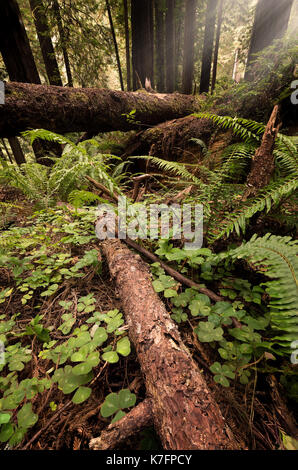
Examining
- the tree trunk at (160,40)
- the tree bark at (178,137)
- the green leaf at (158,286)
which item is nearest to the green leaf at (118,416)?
the green leaf at (158,286)

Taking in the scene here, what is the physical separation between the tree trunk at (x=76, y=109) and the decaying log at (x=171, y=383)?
11.2 feet

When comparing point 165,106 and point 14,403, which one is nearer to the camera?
point 14,403

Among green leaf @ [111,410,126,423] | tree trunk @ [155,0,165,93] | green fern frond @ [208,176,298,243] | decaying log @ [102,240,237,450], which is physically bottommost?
green leaf @ [111,410,126,423]

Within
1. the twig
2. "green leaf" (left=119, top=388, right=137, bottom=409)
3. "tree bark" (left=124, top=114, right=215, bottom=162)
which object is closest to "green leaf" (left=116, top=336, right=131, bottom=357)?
"green leaf" (left=119, top=388, right=137, bottom=409)

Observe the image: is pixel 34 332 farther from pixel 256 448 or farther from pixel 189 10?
pixel 189 10

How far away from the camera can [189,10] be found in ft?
19.5

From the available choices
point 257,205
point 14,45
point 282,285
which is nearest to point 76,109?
point 14,45

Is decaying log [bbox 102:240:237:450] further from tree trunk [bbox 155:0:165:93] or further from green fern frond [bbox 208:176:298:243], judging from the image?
tree trunk [bbox 155:0:165:93]

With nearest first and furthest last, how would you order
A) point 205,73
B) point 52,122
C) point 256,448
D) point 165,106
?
point 256,448 < point 52,122 < point 165,106 < point 205,73

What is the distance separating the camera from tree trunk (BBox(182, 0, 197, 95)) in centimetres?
591

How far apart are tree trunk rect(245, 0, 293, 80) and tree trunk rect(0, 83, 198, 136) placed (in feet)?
8.09

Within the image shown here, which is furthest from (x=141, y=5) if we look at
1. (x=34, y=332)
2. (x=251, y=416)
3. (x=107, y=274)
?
(x=251, y=416)
